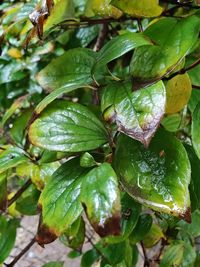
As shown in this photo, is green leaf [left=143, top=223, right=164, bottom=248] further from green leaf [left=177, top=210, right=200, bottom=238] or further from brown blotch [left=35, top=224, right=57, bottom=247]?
brown blotch [left=35, top=224, right=57, bottom=247]

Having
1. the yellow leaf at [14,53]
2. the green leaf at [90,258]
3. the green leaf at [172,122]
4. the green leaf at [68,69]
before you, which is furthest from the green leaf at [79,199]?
the yellow leaf at [14,53]

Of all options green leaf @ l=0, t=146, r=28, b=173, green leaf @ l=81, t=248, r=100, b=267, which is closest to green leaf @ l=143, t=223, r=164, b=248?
green leaf @ l=81, t=248, r=100, b=267

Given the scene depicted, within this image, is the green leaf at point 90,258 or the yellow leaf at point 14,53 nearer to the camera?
the green leaf at point 90,258

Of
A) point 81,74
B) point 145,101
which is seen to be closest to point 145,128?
point 145,101

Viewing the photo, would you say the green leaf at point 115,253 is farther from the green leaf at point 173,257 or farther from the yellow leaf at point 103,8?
the yellow leaf at point 103,8

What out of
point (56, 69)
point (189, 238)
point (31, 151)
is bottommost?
point (189, 238)

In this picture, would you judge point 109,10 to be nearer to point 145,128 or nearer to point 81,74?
point 81,74

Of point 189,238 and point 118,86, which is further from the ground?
point 118,86
